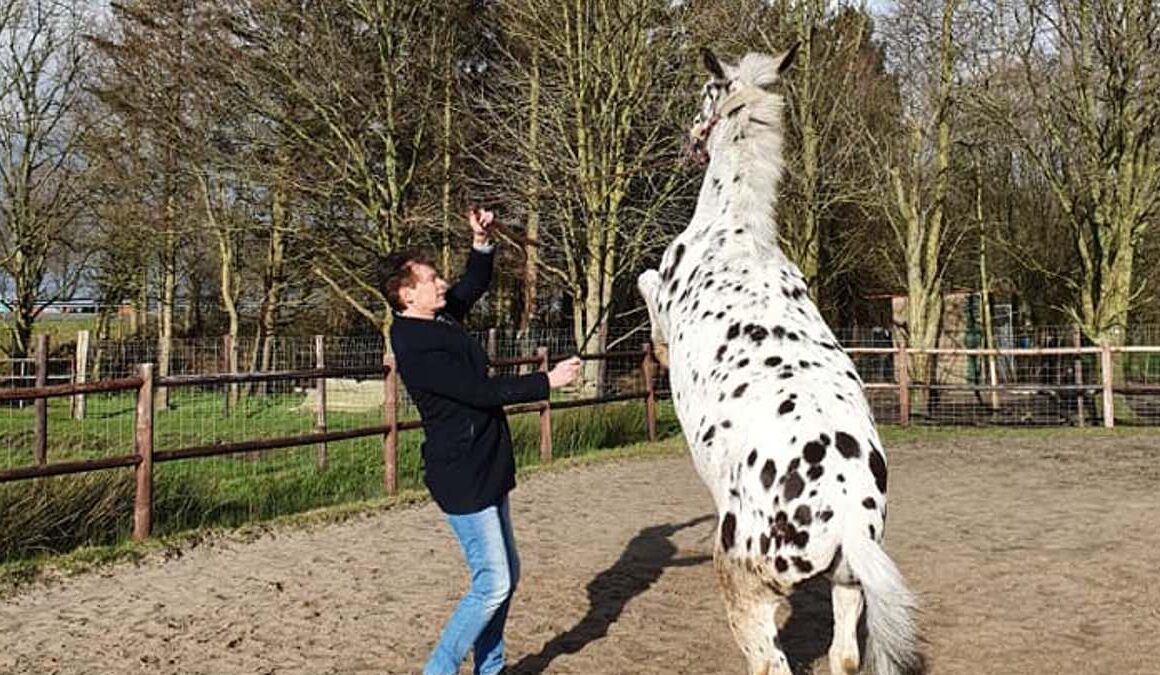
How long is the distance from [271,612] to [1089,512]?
21.4ft

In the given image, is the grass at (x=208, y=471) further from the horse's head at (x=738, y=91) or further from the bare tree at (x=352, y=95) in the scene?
the horse's head at (x=738, y=91)

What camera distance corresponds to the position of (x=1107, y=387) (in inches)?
554

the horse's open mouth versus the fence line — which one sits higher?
the horse's open mouth

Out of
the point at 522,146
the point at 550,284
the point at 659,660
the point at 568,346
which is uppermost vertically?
the point at 522,146

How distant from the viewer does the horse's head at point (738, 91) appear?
13.2 feet

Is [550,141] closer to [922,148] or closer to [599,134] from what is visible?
[599,134]

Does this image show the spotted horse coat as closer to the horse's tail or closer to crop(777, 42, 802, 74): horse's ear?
the horse's tail

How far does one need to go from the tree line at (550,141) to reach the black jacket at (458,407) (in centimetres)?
1243

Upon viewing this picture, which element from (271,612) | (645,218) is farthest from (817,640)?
(645,218)

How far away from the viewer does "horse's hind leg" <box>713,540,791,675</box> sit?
2.87m

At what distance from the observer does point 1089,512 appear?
8.01 meters

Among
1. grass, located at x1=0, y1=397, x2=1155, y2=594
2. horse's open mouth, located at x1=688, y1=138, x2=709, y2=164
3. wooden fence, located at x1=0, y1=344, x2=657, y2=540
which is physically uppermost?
horse's open mouth, located at x1=688, y1=138, x2=709, y2=164

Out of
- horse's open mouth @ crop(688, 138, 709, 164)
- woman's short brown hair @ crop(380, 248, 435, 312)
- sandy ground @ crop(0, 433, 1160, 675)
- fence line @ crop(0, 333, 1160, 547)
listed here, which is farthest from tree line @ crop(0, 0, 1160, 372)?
woman's short brown hair @ crop(380, 248, 435, 312)

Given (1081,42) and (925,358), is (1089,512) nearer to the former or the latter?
(925,358)
